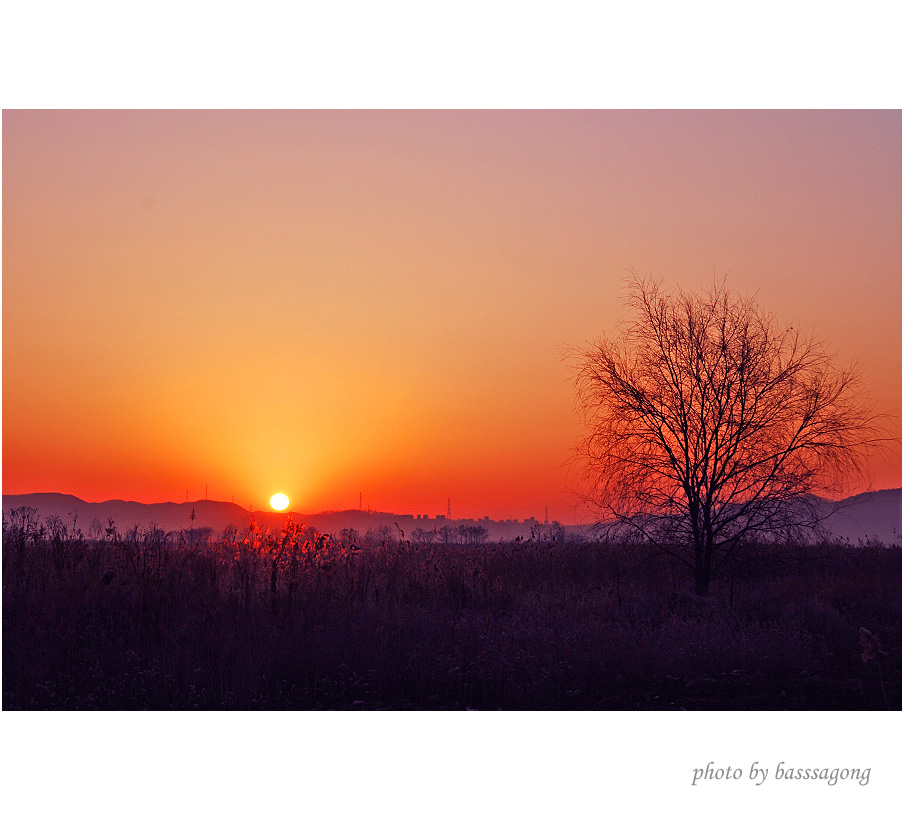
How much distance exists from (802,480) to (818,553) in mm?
2858

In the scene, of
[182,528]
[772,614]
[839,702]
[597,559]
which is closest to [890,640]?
[772,614]

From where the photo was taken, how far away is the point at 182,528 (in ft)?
43.9

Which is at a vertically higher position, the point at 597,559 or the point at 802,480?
the point at 802,480

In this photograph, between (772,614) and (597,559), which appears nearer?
(772,614)

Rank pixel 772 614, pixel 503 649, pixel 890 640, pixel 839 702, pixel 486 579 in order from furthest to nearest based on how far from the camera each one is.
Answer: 1. pixel 486 579
2. pixel 772 614
3. pixel 890 640
4. pixel 503 649
5. pixel 839 702

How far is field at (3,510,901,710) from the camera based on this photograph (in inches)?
329

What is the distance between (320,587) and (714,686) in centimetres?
559

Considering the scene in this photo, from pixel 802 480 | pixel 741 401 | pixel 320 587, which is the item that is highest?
pixel 741 401

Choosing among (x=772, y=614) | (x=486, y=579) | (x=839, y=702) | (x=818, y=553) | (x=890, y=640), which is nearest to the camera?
(x=839, y=702)

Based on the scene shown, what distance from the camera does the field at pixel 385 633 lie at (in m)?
8.35

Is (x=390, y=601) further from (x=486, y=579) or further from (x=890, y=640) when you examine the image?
(x=890, y=640)

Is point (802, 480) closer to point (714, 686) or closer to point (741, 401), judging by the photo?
point (741, 401)

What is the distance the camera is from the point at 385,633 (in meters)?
9.59

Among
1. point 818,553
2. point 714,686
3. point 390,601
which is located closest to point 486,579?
point 390,601
